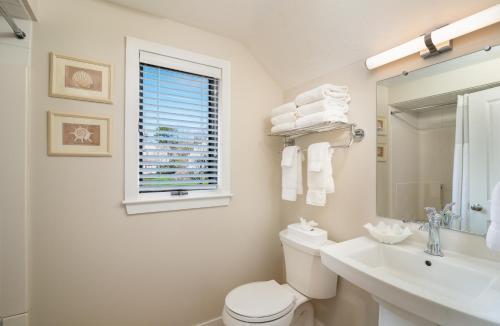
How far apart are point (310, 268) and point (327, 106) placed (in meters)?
1.05

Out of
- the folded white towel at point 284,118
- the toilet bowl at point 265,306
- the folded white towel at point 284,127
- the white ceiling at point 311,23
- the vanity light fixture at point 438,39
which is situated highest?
the white ceiling at point 311,23

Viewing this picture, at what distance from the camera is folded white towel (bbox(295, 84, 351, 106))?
154 centimetres

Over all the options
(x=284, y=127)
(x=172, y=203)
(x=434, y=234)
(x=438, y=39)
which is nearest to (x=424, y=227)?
(x=434, y=234)

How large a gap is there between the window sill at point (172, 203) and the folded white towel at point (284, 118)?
695 millimetres

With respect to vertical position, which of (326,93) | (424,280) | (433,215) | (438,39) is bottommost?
(424,280)

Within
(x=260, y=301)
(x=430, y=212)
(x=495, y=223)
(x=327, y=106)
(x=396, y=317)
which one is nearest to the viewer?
(x=495, y=223)

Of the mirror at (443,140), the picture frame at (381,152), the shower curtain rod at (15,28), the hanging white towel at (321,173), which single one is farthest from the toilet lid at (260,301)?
the shower curtain rod at (15,28)

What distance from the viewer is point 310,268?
1.55m

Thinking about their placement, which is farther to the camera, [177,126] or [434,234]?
[177,126]

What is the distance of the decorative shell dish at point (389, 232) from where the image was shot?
1.29 m

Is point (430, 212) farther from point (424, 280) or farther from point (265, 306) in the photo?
point (265, 306)

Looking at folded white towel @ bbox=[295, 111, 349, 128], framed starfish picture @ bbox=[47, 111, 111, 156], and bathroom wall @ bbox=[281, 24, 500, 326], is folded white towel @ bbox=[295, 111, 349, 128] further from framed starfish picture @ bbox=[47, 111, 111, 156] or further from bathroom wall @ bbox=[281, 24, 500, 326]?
framed starfish picture @ bbox=[47, 111, 111, 156]

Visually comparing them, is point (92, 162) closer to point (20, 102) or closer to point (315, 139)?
point (20, 102)

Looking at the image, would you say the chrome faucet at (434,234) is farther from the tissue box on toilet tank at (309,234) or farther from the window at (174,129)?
the window at (174,129)
